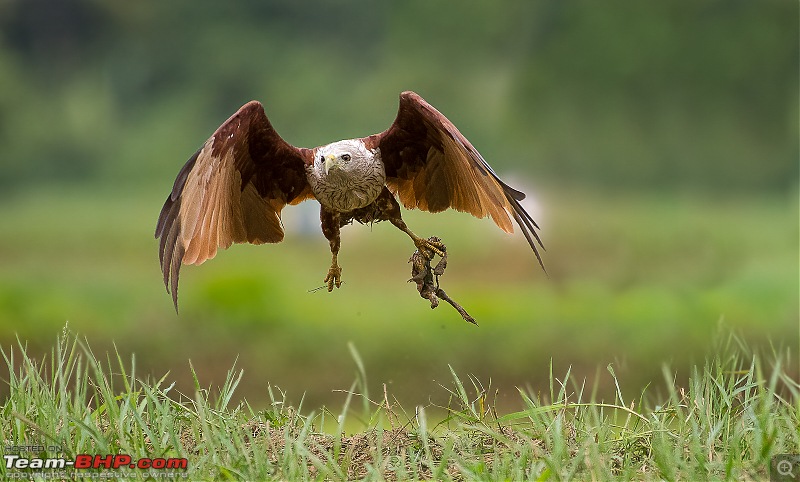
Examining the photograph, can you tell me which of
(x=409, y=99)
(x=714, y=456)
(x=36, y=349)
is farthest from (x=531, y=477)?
(x=36, y=349)

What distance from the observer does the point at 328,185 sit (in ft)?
7.89

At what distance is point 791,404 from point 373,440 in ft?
3.58

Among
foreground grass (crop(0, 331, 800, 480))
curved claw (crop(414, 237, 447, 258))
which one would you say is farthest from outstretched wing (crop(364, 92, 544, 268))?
foreground grass (crop(0, 331, 800, 480))

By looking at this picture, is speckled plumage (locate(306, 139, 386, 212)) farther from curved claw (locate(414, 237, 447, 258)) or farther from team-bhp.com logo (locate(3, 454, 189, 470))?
team-bhp.com logo (locate(3, 454, 189, 470))

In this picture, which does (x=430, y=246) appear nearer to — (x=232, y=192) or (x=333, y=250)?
(x=333, y=250)

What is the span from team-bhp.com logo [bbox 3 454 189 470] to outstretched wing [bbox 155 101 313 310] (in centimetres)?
39

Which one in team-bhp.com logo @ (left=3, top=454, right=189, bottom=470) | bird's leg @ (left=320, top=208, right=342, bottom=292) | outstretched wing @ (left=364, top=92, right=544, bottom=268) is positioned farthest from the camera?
bird's leg @ (left=320, top=208, right=342, bottom=292)

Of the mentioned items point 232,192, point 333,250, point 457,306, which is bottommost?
point 457,306

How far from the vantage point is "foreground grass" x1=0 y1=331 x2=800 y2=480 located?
1943 millimetres

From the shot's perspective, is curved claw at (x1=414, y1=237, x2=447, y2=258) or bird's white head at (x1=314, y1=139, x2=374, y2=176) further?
curved claw at (x1=414, y1=237, x2=447, y2=258)

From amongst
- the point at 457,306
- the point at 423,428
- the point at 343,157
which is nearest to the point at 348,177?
the point at 343,157

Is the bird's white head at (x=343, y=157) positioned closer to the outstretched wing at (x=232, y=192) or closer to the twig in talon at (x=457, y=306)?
the outstretched wing at (x=232, y=192)

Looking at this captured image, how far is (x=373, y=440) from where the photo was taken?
2.22 metres

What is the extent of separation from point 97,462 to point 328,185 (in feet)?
3.14
